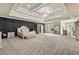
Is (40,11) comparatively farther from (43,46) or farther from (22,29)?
(43,46)

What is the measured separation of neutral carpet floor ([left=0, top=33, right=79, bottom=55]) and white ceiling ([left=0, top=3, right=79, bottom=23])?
41cm

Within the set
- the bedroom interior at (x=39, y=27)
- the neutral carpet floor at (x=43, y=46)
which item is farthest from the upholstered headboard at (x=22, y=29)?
the neutral carpet floor at (x=43, y=46)

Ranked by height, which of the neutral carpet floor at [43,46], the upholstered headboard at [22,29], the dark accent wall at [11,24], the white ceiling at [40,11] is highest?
the white ceiling at [40,11]

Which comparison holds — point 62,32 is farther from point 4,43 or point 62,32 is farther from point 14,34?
point 4,43

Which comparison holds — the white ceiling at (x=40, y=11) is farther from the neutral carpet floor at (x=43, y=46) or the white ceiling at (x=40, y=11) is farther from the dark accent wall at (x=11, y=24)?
the neutral carpet floor at (x=43, y=46)

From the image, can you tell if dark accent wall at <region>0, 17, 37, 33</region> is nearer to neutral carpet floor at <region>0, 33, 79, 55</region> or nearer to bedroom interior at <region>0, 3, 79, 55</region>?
bedroom interior at <region>0, 3, 79, 55</region>

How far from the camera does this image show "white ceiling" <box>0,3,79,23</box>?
2.00 meters

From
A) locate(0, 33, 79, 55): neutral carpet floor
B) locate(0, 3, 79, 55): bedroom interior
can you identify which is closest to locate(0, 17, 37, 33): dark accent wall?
locate(0, 3, 79, 55): bedroom interior

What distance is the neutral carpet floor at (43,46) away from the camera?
78.8 inches

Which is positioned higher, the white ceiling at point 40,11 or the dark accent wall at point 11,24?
the white ceiling at point 40,11

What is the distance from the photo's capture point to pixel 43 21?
2109 mm

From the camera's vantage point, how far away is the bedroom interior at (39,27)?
200cm

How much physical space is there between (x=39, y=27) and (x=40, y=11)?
322 millimetres

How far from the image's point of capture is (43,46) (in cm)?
204
